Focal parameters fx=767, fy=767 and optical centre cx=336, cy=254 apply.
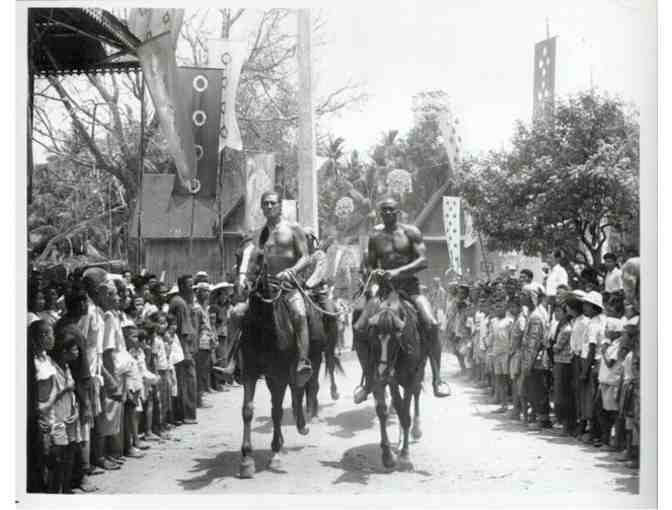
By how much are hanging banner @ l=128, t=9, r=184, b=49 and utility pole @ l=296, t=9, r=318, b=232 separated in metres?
1.25

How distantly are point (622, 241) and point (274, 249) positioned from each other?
3.60m

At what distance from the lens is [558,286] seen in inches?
332

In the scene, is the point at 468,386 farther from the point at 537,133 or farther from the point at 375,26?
the point at 375,26

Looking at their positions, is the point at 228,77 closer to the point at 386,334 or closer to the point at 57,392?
the point at 386,334

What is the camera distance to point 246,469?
710cm

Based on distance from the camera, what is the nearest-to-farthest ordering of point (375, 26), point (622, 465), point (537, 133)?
1. point (622, 465)
2. point (375, 26)
3. point (537, 133)

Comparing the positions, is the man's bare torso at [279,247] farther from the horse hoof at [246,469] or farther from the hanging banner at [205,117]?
the horse hoof at [246,469]

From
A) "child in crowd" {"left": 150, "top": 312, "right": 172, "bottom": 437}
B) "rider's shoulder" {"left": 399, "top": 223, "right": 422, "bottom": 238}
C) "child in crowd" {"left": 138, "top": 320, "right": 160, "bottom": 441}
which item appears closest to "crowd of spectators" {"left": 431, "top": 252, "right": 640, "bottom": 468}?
"rider's shoulder" {"left": 399, "top": 223, "right": 422, "bottom": 238}

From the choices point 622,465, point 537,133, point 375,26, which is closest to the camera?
point 622,465

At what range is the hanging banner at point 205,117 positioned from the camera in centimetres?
836

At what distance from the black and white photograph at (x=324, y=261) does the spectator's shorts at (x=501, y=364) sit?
3 cm

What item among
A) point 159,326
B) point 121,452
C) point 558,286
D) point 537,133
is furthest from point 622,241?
point 121,452

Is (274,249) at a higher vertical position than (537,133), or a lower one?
lower

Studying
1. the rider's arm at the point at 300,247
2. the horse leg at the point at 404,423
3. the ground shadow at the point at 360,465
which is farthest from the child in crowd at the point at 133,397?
the horse leg at the point at 404,423
